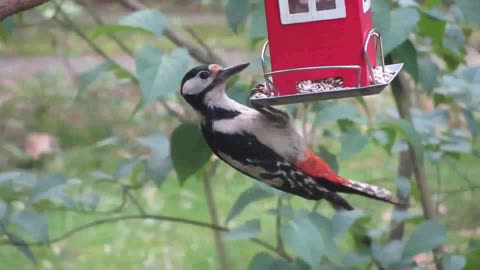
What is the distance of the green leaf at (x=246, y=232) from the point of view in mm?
2447

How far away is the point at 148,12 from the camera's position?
7.88ft

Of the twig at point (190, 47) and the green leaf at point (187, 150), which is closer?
the green leaf at point (187, 150)

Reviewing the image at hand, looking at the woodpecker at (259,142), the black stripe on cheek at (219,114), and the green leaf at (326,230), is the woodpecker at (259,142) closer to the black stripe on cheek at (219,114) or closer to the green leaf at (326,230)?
the black stripe on cheek at (219,114)

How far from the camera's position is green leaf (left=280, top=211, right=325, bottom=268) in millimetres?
2305

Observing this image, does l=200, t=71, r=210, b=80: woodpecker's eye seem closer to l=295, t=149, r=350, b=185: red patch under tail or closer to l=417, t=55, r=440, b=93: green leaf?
l=295, t=149, r=350, b=185: red patch under tail

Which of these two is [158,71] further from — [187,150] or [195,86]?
[187,150]

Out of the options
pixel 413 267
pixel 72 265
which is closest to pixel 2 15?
pixel 413 267

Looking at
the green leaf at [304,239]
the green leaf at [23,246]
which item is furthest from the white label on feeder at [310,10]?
the green leaf at [23,246]

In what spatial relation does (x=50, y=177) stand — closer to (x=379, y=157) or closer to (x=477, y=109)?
(x=477, y=109)

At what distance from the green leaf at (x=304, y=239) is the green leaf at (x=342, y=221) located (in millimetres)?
68

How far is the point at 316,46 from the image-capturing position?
209 centimetres

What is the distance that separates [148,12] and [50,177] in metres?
0.61

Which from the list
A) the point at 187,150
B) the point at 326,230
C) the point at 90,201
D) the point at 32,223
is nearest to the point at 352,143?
the point at 326,230

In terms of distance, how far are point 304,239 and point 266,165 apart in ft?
0.73
